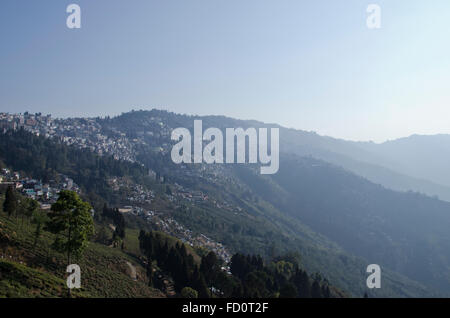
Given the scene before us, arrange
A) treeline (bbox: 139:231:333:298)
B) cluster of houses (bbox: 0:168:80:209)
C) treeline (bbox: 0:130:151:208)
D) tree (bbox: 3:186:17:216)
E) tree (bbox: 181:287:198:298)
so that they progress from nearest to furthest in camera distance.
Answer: tree (bbox: 181:287:198:298) < tree (bbox: 3:186:17:216) < treeline (bbox: 139:231:333:298) < cluster of houses (bbox: 0:168:80:209) < treeline (bbox: 0:130:151:208)

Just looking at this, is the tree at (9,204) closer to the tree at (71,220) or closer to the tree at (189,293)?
the tree at (71,220)

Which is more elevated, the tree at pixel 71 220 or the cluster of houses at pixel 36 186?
the tree at pixel 71 220

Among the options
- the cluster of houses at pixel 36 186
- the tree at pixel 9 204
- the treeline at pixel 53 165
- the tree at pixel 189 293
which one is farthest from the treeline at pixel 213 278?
the treeline at pixel 53 165

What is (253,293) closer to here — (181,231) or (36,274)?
(36,274)

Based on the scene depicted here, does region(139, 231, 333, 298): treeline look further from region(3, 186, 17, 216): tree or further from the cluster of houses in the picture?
the cluster of houses

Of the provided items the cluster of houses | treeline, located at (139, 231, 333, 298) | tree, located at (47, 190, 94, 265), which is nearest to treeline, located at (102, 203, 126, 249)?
treeline, located at (139, 231, 333, 298)
